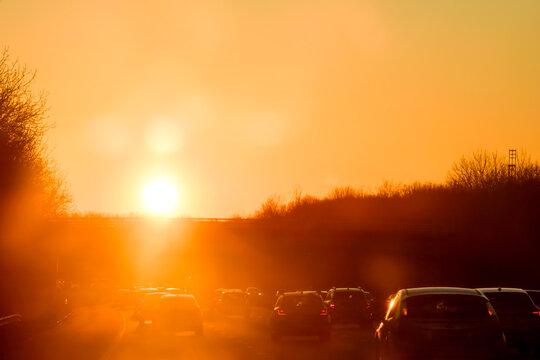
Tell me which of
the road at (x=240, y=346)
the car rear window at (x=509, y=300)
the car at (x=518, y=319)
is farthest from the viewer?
the road at (x=240, y=346)

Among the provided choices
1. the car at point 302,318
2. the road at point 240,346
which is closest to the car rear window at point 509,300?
Answer: the road at point 240,346

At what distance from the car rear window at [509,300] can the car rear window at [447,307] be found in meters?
6.96

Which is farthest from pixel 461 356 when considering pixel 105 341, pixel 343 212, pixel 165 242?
pixel 343 212

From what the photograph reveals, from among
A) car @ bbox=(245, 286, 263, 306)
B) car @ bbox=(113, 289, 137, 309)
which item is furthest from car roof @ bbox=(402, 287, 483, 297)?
car @ bbox=(113, 289, 137, 309)

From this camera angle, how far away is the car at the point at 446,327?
15672 mm

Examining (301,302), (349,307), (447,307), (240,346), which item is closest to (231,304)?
(349,307)

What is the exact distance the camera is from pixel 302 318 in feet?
98.8

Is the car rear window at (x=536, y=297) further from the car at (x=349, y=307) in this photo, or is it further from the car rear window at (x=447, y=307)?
the car rear window at (x=447, y=307)

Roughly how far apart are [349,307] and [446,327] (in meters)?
23.6

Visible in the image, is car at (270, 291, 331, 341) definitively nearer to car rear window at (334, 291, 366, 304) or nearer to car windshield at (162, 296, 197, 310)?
car windshield at (162, 296, 197, 310)

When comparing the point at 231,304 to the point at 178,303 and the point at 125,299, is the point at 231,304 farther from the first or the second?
the point at 125,299

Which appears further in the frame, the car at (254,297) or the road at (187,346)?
the car at (254,297)

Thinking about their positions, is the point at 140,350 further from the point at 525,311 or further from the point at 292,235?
the point at 292,235

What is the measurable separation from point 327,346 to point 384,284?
52670 millimetres
